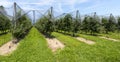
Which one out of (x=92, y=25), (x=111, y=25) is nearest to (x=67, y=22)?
(x=92, y=25)

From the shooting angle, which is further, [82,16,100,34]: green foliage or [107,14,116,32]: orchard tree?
[107,14,116,32]: orchard tree

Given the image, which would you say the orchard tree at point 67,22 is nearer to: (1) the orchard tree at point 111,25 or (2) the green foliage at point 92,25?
(2) the green foliage at point 92,25

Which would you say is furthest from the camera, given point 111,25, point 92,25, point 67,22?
point 111,25

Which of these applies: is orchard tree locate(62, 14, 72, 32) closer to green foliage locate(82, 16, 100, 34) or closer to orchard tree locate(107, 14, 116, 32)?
green foliage locate(82, 16, 100, 34)

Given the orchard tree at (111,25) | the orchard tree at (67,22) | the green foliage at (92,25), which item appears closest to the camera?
the orchard tree at (67,22)

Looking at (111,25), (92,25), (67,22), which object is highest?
(67,22)

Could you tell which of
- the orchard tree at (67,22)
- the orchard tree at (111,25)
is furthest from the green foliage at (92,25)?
the orchard tree at (111,25)

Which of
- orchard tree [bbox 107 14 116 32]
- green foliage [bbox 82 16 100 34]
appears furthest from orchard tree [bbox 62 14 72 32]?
orchard tree [bbox 107 14 116 32]

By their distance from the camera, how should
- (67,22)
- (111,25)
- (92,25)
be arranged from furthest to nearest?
(111,25), (92,25), (67,22)

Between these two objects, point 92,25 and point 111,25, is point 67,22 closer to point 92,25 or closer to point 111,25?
point 92,25

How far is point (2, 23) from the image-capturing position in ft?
169

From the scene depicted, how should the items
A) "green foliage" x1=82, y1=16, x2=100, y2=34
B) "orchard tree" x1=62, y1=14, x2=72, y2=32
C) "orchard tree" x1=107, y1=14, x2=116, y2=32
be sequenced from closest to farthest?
"orchard tree" x1=62, y1=14, x2=72, y2=32 < "green foliage" x1=82, y1=16, x2=100, y2=34 < "orchard tree" x1=107, y1=14, x2=116, y2=32

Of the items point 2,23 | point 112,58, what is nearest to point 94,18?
point 2,23

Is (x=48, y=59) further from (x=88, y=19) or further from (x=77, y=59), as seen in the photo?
(x=88, y=19)
